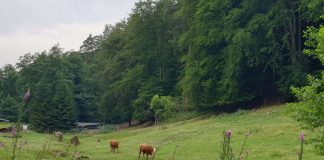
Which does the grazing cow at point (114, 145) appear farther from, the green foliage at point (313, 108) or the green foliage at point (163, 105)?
the green foliage at point (163, 105)

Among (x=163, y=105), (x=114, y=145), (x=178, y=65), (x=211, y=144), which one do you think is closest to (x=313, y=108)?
(x=211, y=144)

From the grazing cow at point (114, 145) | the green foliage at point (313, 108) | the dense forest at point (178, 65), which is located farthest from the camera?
the dense forest at point (178, 65)

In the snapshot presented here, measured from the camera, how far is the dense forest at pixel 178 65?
4266cm

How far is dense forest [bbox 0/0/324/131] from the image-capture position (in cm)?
4266

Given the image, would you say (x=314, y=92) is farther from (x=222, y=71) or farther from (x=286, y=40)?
(x=222, y=71)

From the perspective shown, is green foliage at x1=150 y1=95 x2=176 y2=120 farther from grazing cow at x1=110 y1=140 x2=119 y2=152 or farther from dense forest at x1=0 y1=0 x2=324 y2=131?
grazing cow at x1=110 y1=140 x2=119 y2=152

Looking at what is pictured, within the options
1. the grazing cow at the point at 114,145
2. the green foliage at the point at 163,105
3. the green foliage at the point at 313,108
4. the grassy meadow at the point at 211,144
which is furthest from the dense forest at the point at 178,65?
the green foliage at the point at 313,108

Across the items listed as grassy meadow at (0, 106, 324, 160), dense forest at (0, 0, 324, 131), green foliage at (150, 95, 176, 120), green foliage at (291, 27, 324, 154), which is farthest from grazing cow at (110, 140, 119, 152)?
green foliage at (150, 95, 176, 120)

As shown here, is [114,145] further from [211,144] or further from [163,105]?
[163,105]

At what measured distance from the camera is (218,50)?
48406mm

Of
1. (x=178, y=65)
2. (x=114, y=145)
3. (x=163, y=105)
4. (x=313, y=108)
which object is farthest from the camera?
(x=178, y=65)

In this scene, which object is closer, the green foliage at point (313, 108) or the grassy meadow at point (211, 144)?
the green foliage at point (313, 108)

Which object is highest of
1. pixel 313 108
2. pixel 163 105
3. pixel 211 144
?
pixel 163 105

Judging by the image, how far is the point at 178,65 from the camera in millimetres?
61875
